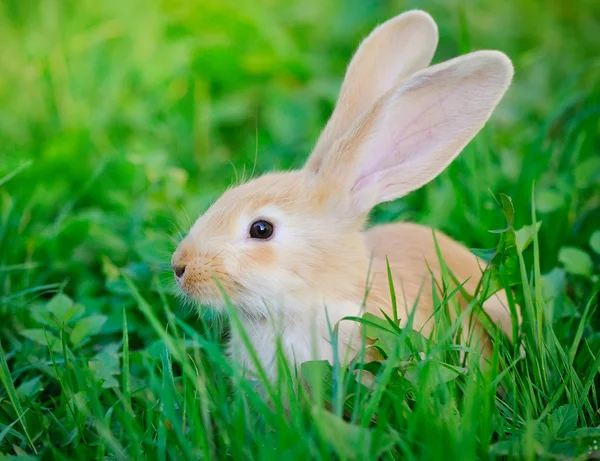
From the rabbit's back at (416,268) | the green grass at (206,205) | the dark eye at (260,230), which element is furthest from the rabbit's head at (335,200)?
the green grass at (206,205)

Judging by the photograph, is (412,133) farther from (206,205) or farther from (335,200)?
(206,205)

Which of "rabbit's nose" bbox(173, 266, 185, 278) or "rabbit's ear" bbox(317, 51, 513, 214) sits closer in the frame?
"rabbit's ear" bbox(317, 51, 513, 214)

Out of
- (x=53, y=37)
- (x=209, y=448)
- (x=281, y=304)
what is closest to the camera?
(x=209, y=448)

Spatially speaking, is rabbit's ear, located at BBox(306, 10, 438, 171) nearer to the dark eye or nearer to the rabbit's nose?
the dark eye

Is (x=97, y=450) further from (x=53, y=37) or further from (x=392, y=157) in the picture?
(x=53, y=37)

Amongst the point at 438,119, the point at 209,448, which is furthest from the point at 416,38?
the point at 209,448

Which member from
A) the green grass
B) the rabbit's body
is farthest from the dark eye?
the green grass
